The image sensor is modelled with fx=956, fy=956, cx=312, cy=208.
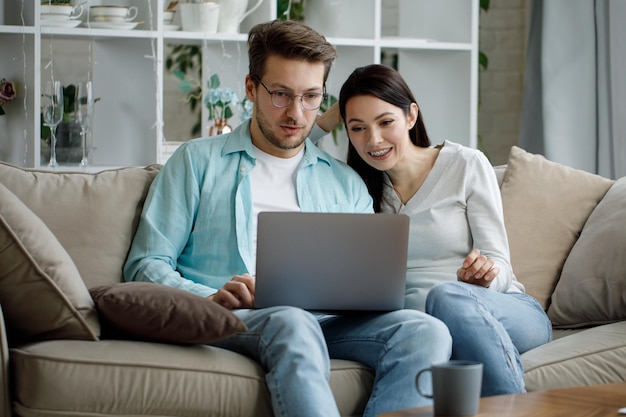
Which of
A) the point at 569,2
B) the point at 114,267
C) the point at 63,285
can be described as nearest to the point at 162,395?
the point at 63,285

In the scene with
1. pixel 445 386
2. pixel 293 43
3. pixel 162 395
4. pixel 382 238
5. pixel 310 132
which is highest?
pixel 293 43

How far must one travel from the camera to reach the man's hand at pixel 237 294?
2.17 metres

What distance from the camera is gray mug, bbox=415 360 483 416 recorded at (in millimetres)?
1528

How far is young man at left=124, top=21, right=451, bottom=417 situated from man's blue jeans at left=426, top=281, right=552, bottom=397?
3.8 inches

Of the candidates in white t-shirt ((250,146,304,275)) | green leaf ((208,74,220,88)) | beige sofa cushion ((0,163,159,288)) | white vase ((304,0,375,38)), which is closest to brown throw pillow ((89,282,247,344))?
beige sofa cushion ((0,163,159,288))

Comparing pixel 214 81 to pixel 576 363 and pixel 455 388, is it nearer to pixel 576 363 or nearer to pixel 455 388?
pixel 576 363

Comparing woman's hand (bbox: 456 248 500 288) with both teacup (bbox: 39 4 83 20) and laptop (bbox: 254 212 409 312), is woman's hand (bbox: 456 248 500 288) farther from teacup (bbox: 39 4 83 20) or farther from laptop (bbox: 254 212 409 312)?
teacup (bbox: 39 4 83 20)

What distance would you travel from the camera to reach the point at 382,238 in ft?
6.68

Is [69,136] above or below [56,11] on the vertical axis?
below

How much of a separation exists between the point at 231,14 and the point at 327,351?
6.17ft

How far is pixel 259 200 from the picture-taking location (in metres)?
2.50

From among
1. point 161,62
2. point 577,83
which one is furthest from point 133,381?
point 577,83

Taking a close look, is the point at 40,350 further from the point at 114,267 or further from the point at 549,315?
the point at 549,315

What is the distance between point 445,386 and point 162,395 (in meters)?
0.69
